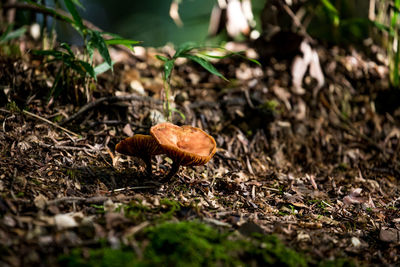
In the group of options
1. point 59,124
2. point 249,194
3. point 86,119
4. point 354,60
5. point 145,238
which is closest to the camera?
point 145,238

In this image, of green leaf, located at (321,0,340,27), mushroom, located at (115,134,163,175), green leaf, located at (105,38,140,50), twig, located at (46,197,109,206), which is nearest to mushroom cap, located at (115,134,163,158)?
mushroom, located at (115,134,163,175)

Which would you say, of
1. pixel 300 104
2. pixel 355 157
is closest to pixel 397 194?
pixel 355 157

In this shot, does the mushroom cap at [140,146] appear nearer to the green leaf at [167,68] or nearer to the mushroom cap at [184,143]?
the mushroom cap at [184,143]

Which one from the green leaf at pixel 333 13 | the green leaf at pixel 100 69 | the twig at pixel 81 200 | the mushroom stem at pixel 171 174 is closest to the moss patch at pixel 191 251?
the twig at pixel 81 200

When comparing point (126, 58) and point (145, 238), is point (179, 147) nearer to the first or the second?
point (145, 238)

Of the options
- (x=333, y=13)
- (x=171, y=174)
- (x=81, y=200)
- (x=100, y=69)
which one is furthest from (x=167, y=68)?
(x=333, y=13)

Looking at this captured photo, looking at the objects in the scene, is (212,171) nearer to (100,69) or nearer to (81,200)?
(81,200)
